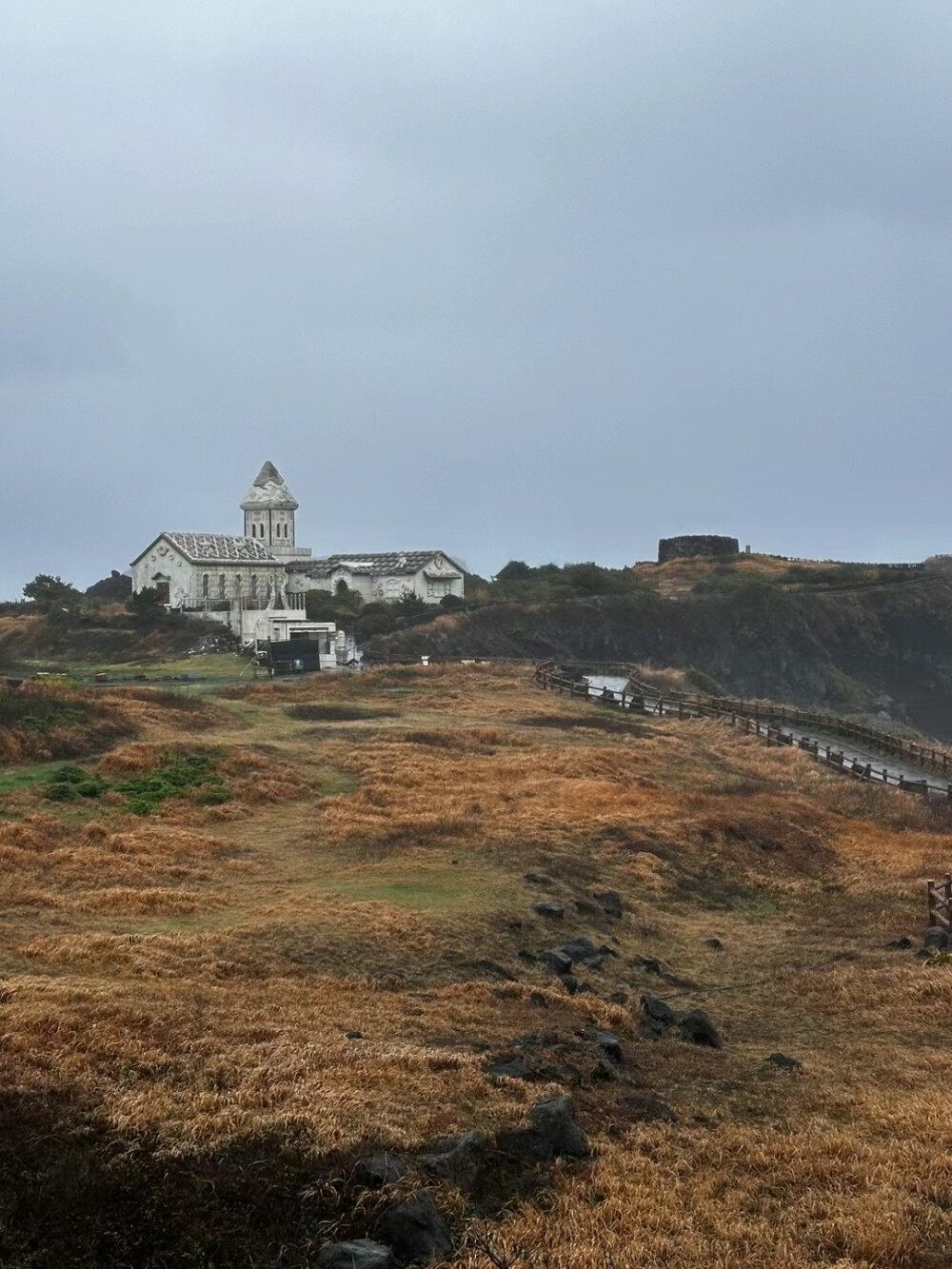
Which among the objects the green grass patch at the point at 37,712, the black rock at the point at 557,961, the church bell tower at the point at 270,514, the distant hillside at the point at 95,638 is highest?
the church bell tower at the point at 270,514

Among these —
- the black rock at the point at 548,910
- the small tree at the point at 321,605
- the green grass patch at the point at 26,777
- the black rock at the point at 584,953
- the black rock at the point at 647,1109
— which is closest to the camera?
the black rock at the point at 647,1109

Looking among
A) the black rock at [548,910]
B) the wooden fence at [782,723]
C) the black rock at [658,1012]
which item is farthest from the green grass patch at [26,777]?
the wooden fence at [782,723]

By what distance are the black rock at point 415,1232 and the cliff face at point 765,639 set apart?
6643 cm

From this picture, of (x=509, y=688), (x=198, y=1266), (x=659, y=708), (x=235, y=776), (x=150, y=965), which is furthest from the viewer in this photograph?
(x=509, y=688)

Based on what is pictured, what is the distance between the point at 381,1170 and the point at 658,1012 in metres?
6.55

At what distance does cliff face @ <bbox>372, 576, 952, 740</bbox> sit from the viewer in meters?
82.3

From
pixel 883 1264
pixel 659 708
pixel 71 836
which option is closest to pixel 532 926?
pixel 71 836

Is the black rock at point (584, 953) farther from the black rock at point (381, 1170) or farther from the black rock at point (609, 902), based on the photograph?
the black rock at point (381, 1170)

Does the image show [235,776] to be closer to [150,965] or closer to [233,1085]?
[150,965]

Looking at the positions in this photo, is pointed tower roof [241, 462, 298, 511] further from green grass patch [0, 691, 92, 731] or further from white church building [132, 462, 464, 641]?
green grass patch [0, 691, 92, 731]

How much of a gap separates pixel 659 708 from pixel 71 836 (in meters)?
34.5

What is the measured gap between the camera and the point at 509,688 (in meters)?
56.7

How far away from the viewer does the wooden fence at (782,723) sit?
39.2 meters

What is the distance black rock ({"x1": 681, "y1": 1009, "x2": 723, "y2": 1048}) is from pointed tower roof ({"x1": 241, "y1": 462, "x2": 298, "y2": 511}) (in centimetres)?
8072
